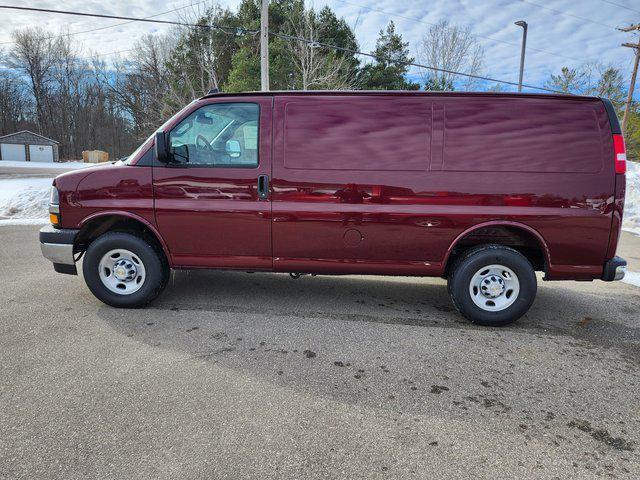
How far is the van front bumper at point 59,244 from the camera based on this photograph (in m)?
4.16

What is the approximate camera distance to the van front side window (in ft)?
13.3

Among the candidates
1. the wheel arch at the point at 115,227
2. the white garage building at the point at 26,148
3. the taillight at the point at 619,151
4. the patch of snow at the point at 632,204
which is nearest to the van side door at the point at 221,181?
the wheel arch at the point at 115,227

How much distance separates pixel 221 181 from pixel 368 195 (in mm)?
1435

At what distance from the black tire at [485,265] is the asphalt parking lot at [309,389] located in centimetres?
15

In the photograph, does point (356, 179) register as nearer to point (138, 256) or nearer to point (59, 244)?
point (138, 256)

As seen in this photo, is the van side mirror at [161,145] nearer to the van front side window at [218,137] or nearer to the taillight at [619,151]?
the van front side window at [218,137]

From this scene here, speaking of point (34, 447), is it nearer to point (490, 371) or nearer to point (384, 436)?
point (384, 436)

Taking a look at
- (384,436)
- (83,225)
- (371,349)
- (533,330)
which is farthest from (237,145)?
(533,330)

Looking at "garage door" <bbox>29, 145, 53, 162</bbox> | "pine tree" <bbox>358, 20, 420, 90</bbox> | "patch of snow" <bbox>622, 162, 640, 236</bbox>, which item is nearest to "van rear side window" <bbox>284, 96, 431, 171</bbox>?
"patch of snow" <bbox>622, 162, 640, 236</bbox>

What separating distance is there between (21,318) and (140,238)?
4.33 ft

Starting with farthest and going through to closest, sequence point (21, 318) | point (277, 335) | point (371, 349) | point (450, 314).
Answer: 1. point (450, 314)
2. point (21, 318)
3. point (277, 335)
4. point (371, 349)

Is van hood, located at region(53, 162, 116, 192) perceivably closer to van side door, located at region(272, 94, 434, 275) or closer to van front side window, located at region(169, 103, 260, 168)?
van front side window, located at region(169, 103, 260, 168)

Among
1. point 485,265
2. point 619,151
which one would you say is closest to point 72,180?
point 485,265

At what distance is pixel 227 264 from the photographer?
13.9 ft
